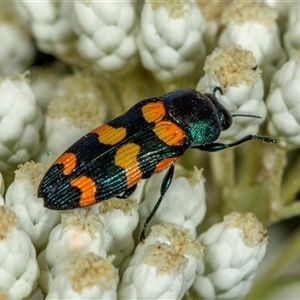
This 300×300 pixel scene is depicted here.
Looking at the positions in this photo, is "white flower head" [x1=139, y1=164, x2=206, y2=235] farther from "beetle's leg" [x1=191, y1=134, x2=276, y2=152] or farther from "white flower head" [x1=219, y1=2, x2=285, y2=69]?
"white flower head" [x1=219, y1=2, x2=285, y2=69]

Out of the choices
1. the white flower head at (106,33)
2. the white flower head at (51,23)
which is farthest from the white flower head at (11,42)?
the white flower head at (106,33)

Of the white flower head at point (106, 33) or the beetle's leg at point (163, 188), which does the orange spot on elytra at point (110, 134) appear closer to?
the beetle's leg at point (163, 188)

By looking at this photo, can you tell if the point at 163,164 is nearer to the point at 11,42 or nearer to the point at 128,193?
the point at 128,193

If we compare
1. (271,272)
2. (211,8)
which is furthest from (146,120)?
(271,272)

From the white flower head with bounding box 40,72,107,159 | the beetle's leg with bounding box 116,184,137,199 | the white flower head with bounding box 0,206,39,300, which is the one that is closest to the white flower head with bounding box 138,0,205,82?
the white flower head with bounding box 40,72,107,159

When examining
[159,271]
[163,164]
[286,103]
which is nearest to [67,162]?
[163,164]

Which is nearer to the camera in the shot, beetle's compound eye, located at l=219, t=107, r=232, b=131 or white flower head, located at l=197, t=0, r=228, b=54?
beetle's compound eye, located at l=219, t=107, r=232, b=131

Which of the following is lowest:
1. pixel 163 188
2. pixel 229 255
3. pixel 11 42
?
pixel 229 255
